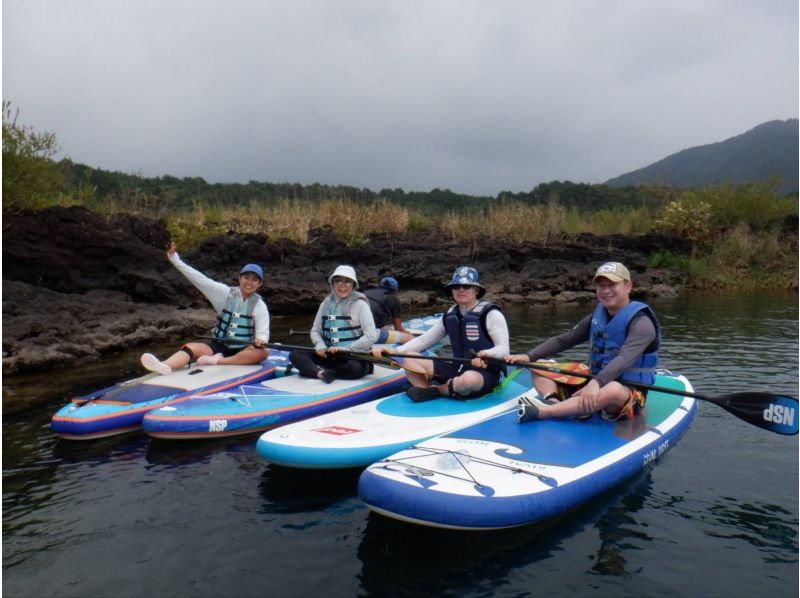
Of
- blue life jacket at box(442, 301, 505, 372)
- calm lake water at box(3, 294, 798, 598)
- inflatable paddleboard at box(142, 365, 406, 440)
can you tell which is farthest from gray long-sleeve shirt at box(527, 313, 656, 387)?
inflatable paddleboard at box(142, 365, 406, 440)

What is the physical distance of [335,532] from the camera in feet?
11.9

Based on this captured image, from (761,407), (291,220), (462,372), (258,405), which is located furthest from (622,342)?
(291,220)

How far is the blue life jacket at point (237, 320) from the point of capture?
6.56 meters

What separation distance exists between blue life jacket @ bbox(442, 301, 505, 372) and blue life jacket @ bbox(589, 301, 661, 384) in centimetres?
88

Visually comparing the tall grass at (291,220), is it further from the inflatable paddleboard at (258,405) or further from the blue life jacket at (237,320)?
the inflatable paddleboard at (258,405)

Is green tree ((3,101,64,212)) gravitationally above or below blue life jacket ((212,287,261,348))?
above

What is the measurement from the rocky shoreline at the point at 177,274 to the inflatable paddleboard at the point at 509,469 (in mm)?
6355

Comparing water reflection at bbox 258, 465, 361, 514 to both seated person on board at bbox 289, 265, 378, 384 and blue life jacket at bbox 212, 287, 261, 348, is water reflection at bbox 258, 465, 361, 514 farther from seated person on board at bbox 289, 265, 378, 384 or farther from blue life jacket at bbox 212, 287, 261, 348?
blue life jacket at bbox 212, 287, 261, 348

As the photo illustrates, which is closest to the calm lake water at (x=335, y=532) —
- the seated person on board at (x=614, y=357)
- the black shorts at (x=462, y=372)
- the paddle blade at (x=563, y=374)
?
the seated person on board at (x=614, y=357)

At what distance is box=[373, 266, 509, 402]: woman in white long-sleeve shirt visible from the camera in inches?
203

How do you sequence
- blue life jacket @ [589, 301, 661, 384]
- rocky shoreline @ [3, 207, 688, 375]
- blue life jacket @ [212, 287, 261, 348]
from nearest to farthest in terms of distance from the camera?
blue life jacket @ [589, 301, 661, 384] < blue life jacket @ [212, 287, 261, 348] < rocky shoreline @ [3, 207, 688, 375]

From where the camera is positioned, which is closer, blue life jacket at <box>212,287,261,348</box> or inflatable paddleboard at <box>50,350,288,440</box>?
inflatable paddleboard at <box>50,350,288,440</box>

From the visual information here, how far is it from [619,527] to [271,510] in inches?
86.2

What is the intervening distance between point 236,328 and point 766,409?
16.3 feet
